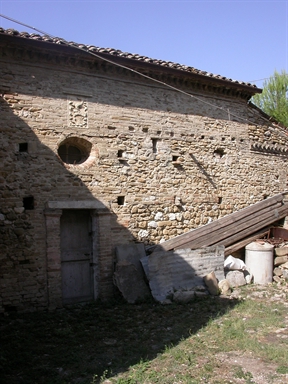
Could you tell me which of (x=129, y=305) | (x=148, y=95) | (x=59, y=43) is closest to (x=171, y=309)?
(x=129, y=305)

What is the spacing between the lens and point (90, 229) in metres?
9.15

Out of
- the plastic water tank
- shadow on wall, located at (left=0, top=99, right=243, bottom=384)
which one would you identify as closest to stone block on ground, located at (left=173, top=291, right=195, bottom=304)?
shadow on wall, located at (left=0, top=99, right=243, bottom=384)

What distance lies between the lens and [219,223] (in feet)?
34.8

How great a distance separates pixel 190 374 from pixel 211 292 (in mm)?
4108

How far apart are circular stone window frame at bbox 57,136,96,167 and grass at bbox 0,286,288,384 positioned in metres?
3.32

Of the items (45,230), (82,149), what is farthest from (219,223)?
(45,230)

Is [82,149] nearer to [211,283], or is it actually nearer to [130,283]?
[130,283]

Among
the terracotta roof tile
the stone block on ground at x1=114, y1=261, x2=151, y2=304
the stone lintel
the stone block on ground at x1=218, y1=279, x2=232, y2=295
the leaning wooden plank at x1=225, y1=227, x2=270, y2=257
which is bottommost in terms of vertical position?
the stone block on ground at x1=218, y1=279, x2=232, y2=295

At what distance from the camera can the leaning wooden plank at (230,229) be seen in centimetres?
1004

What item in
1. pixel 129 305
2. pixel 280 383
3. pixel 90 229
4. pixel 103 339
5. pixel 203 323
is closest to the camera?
pixel 280 383

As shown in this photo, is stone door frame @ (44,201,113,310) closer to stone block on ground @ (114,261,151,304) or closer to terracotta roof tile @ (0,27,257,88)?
stone block on ground @ (114,261,151,304)

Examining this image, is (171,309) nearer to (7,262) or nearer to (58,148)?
(7,262)

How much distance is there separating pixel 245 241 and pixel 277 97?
42.5ft

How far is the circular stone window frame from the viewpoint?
897cm
